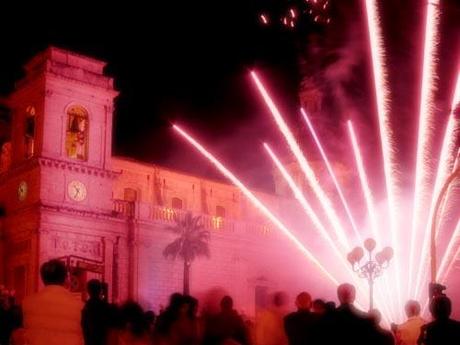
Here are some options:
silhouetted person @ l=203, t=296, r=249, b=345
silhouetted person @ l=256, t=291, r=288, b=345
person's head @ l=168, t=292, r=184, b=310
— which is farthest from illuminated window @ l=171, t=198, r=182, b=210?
person's head @ l=168, t=292, r=184, b=310

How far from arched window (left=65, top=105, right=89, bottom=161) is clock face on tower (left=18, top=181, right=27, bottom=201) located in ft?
9.05

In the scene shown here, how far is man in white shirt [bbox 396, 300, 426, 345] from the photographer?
43.7ft

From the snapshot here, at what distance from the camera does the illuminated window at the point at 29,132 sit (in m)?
42.7

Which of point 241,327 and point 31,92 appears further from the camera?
point 31,92

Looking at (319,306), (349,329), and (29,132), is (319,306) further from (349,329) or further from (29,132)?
(29,132)

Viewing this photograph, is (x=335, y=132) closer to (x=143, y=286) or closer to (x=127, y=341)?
(x=143, y=286)

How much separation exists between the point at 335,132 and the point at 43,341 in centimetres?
5084

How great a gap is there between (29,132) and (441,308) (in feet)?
121

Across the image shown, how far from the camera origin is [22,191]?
41969 mm

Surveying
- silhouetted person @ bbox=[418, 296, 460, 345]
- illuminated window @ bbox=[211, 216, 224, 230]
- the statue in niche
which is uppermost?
the statue in niche

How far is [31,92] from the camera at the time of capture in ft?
139

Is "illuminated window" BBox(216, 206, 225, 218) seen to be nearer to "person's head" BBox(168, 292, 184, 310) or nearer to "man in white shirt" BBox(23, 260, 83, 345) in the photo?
"person's head" BBox(168, 292, 184, 310)

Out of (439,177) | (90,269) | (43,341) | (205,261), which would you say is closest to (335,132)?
(205,261)

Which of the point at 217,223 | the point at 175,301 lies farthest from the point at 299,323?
the point at 217,223
